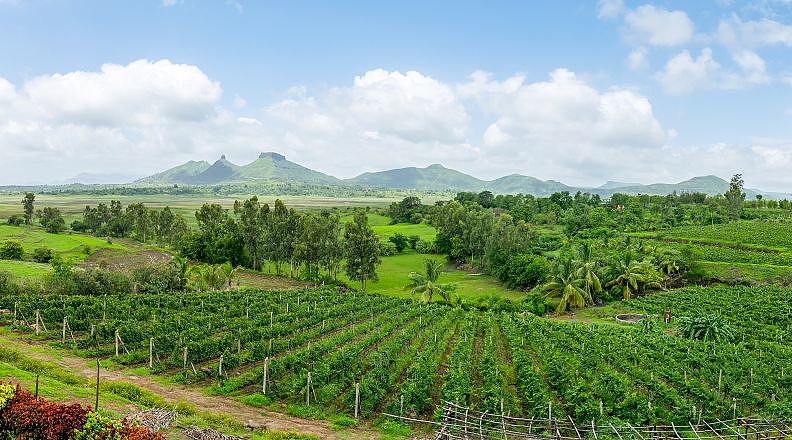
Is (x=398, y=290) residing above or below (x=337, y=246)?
below

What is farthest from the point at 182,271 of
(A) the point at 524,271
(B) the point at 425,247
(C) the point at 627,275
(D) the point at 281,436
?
(C) the point at 627,275

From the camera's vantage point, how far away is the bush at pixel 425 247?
272 ft

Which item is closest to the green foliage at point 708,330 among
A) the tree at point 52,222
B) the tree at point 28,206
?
the tree at point 52,222

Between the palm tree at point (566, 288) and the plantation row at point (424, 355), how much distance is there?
9386mm

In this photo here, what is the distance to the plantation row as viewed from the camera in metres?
20.1

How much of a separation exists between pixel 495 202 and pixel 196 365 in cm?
11849

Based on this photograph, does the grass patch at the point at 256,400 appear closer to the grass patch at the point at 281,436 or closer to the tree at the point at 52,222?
the grass patch at the point at 281,436

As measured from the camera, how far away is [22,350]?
24562 mm

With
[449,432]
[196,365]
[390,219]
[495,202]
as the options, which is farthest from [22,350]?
[495,202]

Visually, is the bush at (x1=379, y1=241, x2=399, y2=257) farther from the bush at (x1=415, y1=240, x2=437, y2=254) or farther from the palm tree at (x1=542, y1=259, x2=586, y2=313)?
the palm tree at (x1=542, y1=259, x2=586, y2=313)

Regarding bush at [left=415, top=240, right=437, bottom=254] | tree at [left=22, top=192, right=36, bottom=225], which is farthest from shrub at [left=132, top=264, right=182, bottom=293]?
tree at [left=22, top=192, right=36, bottom=225]

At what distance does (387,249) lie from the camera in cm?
8244

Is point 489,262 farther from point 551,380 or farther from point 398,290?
point 551,380

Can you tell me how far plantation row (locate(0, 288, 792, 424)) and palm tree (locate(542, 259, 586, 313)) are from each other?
370 inches
